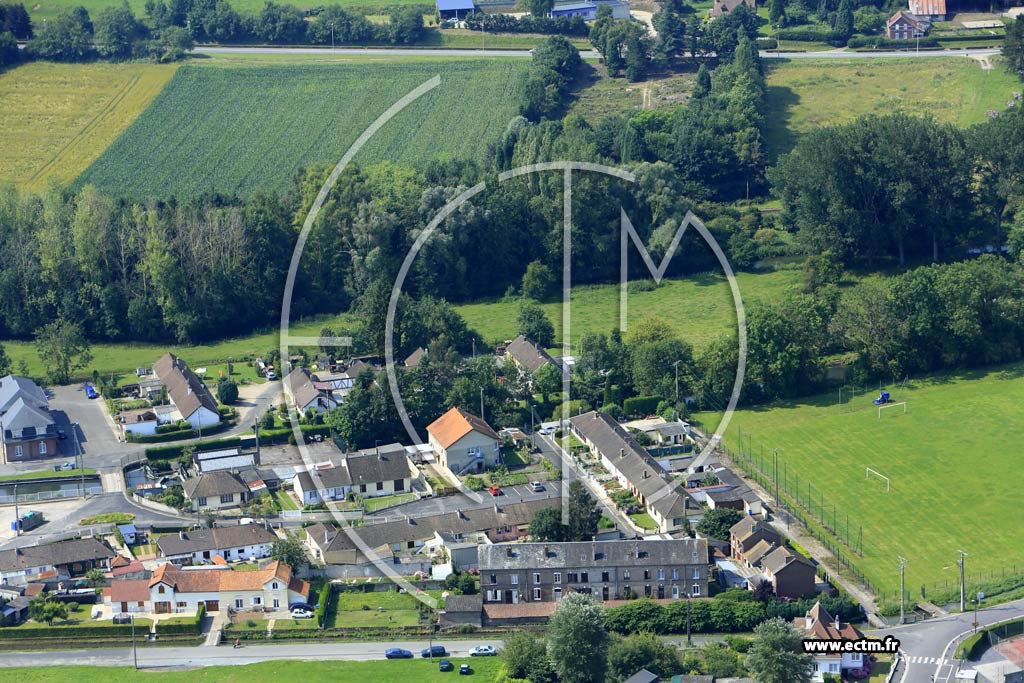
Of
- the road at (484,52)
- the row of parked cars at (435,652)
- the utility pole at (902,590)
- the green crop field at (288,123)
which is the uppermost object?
the road at (484,52)

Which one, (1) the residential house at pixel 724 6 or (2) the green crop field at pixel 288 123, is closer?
(2) the green crop field at pixel 288 123

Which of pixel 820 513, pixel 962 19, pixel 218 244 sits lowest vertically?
pixel 820 513

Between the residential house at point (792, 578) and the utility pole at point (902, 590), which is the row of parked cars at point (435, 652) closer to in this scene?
the residential house at point (792, 578)

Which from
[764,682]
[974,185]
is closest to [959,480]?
[764,682]

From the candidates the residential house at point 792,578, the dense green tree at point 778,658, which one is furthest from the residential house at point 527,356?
the dense green tree at point 778,658

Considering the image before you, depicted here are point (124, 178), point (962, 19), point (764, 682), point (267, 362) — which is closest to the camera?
point (764, 682)

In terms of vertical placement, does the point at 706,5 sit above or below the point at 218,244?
above

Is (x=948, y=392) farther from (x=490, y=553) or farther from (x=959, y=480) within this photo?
(x=490, y=553)
